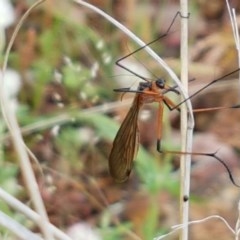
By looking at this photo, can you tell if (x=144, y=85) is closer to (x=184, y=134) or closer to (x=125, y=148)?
(x=125, y=148)

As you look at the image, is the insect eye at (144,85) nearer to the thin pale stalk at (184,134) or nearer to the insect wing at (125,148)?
the insect wing at (125,148)

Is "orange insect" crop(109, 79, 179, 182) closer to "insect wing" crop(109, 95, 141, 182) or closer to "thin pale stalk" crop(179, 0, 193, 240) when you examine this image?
"insect wing" crop(109, 95, 141, 182)

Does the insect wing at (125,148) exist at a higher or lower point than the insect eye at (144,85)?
lower

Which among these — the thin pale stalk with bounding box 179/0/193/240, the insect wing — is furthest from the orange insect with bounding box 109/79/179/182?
the thin pale stalk with bounding box 179/0/193/240

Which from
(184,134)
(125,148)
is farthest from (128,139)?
(184,134)

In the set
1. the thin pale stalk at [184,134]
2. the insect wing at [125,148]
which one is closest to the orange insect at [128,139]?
the insect wing at [125,148]

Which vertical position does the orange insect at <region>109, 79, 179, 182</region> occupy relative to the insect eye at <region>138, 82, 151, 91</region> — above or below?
below

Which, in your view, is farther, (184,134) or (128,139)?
(128,139)

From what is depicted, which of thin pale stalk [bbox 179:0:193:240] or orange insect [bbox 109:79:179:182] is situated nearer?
thin pale stalk [bbox 179:0:193:240]

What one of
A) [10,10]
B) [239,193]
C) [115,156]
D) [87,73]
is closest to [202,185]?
[239,193]
